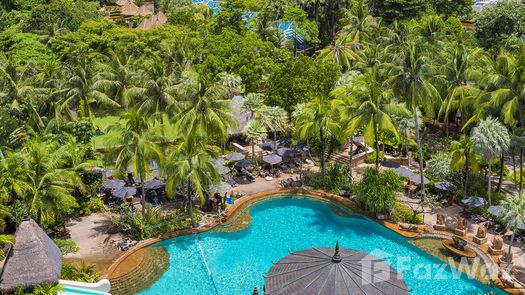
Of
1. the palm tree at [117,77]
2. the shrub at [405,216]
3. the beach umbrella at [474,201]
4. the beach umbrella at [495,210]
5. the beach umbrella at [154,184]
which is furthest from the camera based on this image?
the palm tree at [117,77]

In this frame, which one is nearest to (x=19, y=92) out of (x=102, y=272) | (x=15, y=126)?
(x=15, y=126)

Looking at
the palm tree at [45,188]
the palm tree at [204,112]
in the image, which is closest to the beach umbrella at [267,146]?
the palm tree at [204,112]

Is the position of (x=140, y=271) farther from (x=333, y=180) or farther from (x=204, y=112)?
(x=333, y=180)

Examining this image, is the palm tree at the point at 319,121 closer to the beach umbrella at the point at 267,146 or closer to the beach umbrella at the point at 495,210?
the beach umbrella at the point at 267,146

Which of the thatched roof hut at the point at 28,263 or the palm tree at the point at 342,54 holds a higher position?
the palm tree at the point at 342,54

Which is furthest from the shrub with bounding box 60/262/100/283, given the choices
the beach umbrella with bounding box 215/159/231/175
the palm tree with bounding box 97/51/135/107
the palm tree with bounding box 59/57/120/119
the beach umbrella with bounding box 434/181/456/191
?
the beach umbrella with bounding box 434/181/456/191
